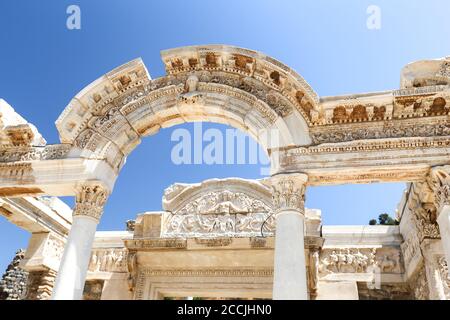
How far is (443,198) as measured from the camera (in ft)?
18.2

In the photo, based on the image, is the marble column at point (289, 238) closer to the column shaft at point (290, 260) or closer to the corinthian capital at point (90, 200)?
the column shaft at point (290, 260)

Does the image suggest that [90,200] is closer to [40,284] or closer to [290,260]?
[290,260]

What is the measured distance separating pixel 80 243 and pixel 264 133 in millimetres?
3421

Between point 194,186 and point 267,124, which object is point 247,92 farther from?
point 194,186

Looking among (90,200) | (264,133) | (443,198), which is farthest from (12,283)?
(443,198)

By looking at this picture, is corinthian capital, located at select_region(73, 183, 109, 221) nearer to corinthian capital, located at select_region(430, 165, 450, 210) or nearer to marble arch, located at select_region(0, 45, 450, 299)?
marble arch, located at select_region(0, 45, 450, 299)

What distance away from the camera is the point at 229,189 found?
32.6 feet

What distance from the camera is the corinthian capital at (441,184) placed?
18.2ft

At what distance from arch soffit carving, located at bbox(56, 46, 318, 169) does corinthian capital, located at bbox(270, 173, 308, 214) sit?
1094mm

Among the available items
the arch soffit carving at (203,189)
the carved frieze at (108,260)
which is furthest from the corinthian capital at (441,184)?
the carved frieze at (108,260)

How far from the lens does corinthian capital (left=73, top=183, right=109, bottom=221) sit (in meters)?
6.52

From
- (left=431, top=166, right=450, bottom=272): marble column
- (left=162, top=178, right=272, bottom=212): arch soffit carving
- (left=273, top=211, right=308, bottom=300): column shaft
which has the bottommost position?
(left=273, top=211, right=308, bottom=300): column shaft

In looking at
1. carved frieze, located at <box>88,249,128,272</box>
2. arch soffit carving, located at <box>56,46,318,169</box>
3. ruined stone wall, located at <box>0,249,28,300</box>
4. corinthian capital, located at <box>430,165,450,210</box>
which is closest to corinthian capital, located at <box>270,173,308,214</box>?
arch soffit carving, located at <box>56,46,318,169</box>

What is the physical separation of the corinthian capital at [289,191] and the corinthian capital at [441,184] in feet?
5.95
